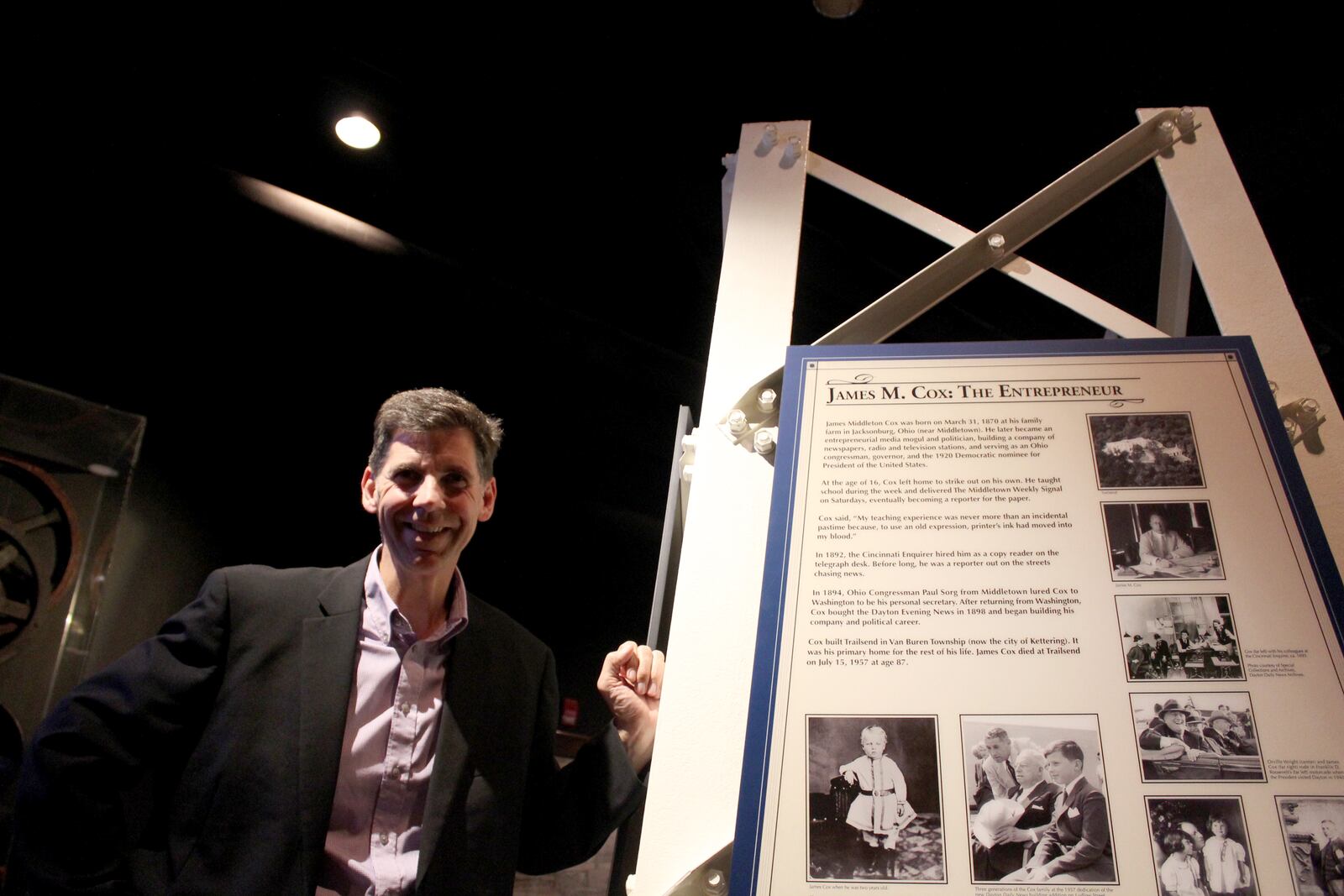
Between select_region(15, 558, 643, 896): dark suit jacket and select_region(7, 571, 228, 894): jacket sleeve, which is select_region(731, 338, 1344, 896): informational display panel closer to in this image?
select_region(15, 558, 643, 896): dark suit jacket

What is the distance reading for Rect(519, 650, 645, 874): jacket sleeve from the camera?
182cm

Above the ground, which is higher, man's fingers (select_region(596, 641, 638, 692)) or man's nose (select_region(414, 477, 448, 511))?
man's nose (select_region(414, 477, 448, 511))

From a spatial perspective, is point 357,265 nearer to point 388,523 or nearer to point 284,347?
point 284,347

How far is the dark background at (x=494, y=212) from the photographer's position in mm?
2771

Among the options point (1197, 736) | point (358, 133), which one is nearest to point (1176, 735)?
point (1197, 736)

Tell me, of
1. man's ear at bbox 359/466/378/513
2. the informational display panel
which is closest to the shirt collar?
man's ear at bbox 359/466/378/513

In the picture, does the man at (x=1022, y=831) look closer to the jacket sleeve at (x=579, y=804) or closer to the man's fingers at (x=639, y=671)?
the man's fingers at (x=639, y=671)

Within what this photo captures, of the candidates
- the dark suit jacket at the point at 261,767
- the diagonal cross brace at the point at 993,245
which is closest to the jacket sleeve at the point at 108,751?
the dark suit jacket at the point at 261,767

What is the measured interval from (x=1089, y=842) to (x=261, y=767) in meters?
1.38

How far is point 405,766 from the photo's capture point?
5.67 ft

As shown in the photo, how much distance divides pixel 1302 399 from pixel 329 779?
1714 mm

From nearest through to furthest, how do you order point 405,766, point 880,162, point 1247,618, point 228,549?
point 1247,618
point 405,766
point 880,162
point 228,549

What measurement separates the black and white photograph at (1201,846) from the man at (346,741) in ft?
2.97

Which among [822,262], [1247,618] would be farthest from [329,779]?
[822,262]
